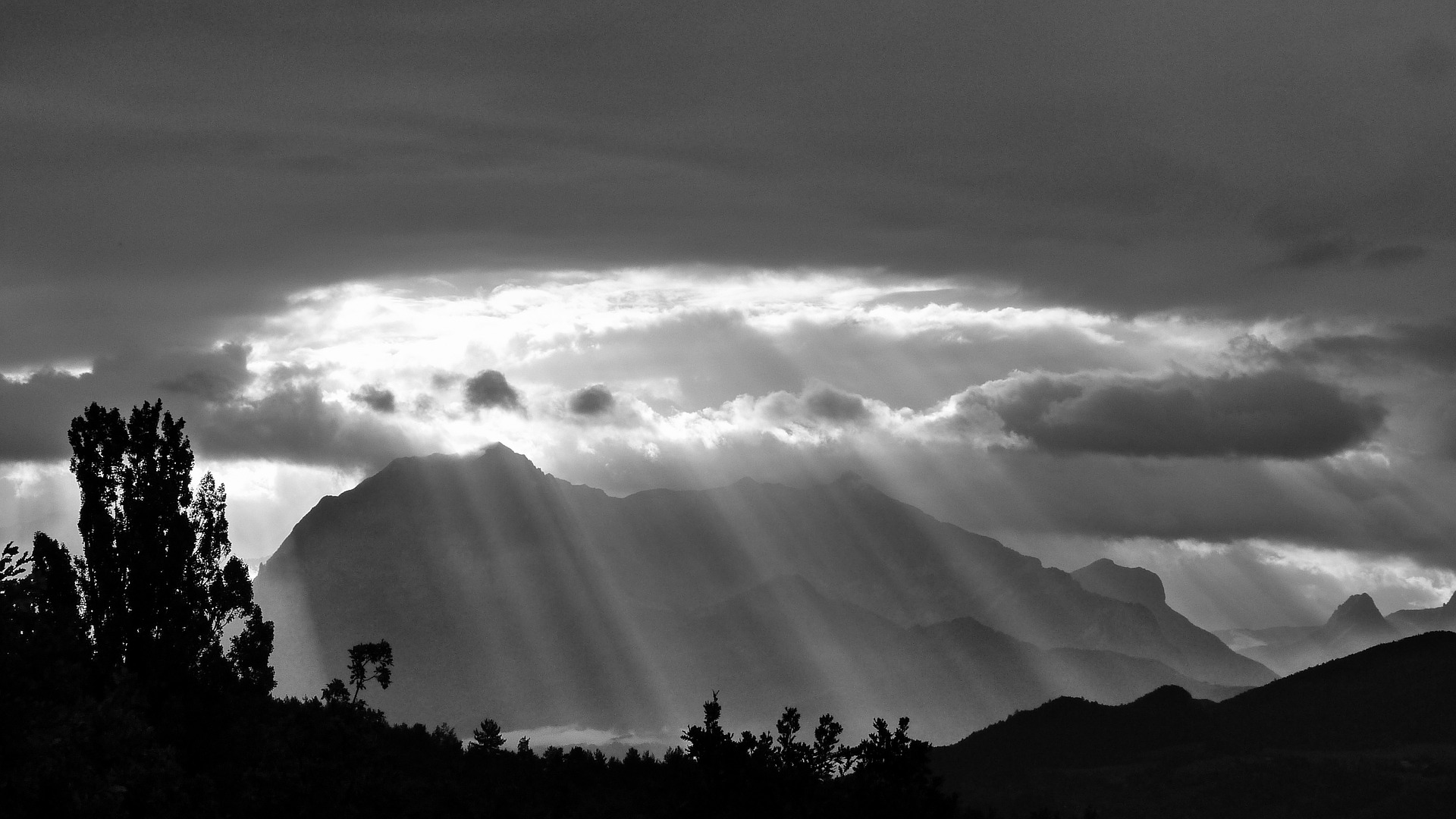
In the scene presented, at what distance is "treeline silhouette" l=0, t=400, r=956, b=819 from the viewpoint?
124 feet

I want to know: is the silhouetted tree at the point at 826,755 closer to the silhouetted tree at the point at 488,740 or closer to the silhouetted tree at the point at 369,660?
the silhouetted tree at the point at 369,660

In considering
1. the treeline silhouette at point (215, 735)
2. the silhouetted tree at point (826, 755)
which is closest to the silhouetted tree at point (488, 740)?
the treeline silhouette at point (215, 735)

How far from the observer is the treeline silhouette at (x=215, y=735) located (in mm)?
37875

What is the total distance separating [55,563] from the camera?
70812 millimetres

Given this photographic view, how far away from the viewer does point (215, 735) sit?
67.9 m

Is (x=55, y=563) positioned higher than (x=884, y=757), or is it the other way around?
(x=55, y=563)

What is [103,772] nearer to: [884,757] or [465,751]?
[884,757]

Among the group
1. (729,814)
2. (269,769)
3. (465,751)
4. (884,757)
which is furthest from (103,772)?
(465,751)

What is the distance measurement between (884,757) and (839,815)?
2.56 m

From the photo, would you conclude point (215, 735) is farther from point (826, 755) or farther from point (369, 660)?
point (826, 755)

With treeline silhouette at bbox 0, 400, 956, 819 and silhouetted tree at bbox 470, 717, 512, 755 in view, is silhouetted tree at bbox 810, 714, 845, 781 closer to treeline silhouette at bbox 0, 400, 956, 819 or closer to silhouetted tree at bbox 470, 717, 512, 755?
treeline silhouette at bbox 0, 400, 956, 819

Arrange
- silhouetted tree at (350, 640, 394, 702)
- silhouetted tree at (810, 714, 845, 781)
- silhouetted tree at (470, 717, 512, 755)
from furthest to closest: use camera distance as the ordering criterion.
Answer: silhouetted tree at (470, 717, 512, 755) → silhouetted tree at (350, 640, 394, 702) → silhouetted tree at (810, 714, 845, 781)

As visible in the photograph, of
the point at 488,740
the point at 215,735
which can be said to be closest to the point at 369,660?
the point at 215,735

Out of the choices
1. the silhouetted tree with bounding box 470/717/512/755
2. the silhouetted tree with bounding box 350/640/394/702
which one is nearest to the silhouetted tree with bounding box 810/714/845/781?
the silhouetted tree with bounding box 350/640/394/702
